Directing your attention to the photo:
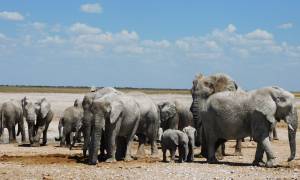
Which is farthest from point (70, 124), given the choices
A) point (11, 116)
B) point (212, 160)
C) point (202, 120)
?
point (212, 160)

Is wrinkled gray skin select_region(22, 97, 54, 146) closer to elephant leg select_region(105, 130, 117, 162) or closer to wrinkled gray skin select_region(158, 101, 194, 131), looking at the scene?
wrinkled gray skin select_region(158, 101, 194, 131)

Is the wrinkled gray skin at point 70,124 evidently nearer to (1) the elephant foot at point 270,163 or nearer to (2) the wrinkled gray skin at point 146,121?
(2) the wrinkled gray skin at point 146,121

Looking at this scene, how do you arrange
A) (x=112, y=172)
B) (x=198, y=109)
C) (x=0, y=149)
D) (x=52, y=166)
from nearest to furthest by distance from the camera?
1. (x=112, y=172)
2. (x=52, y=166)
3. (x=198, y=109)
4. (x=0, y=149)

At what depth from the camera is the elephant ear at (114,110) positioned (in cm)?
1853

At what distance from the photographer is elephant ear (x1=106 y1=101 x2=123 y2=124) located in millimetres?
18531

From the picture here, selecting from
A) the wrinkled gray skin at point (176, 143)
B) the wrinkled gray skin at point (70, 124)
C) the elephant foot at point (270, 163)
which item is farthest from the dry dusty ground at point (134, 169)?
the wrinkled gray skin at point (70, 124)

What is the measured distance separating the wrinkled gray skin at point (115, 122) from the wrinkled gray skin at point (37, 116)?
26.6 feet

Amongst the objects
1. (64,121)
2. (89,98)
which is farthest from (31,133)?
(89,98)

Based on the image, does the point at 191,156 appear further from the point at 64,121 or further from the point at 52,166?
the point at 64,121

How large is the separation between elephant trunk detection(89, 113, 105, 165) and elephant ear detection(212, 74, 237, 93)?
4818 mm

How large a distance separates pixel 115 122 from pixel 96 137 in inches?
35.6

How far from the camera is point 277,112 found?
1823cm

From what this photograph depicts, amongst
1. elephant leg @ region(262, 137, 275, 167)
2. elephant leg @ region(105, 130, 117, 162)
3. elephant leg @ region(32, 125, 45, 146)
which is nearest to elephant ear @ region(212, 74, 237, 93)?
elephant leg @ region(262, 137, 275, 167)

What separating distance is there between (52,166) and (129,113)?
345 centimetres
